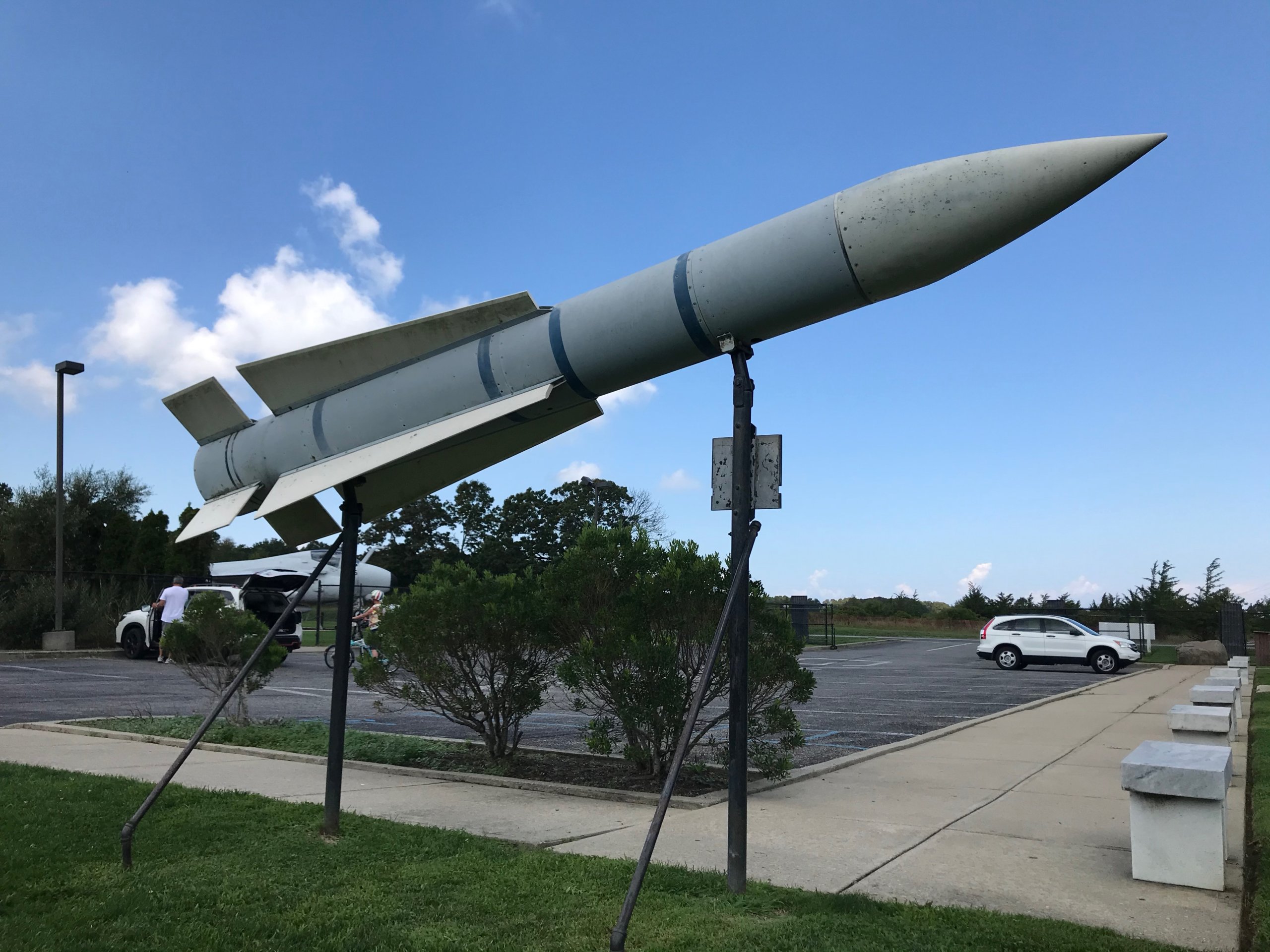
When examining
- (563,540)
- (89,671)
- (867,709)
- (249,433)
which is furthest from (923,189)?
(563,540)

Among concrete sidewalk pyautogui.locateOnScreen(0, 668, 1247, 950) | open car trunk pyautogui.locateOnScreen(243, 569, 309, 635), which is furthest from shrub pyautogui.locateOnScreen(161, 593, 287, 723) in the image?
open car trunk pyautogui.locateOnScreen(243, 569, 309, 635)

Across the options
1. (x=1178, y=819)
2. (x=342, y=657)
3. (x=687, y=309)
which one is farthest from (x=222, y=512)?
(x=1178, y=819)

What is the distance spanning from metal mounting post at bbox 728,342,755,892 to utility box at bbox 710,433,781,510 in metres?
0.03

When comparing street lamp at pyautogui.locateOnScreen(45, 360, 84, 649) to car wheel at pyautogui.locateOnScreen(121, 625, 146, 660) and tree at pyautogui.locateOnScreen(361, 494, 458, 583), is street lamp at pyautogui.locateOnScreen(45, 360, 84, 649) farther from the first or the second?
tree at pyautogui.locateOnScreen(361, 494, 458, 583)

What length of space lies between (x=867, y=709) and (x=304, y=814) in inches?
381

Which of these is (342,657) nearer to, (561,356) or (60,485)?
(561,356)

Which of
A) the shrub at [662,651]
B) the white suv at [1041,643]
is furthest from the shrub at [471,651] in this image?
the white suv at [1041,643]

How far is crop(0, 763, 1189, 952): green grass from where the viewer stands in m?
3.70

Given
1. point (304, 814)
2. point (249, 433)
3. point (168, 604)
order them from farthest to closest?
1. point (168, 604)
2. point (249, 433)
3. point (304, 814)

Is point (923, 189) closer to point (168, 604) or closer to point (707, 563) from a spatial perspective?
point (707, 563)

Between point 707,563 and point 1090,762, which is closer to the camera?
point 707,563

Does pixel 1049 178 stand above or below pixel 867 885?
above

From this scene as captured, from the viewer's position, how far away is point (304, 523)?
6.85 metres

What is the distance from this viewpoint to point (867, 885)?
4609mm
